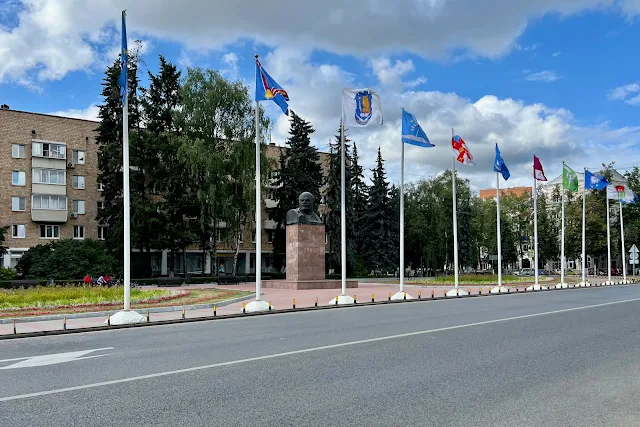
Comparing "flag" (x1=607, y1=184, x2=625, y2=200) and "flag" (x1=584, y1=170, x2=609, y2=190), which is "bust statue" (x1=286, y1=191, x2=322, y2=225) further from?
"flag" (x1=607, y1=184, x2=625, y2=200)

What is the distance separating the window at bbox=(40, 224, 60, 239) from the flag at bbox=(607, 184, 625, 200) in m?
48.3

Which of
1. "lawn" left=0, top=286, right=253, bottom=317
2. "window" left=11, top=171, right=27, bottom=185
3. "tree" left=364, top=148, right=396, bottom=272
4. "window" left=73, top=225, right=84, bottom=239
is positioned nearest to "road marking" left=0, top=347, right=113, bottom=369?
"lawn" left=0, top=286, right=253, bottom=317

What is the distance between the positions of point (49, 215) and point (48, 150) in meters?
6.12

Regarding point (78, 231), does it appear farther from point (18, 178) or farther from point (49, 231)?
point (18, 178)

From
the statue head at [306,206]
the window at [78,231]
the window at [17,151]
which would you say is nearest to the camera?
the statue head at [306,206]

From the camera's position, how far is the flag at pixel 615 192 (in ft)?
146

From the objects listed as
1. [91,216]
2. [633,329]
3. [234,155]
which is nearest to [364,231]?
[234,155]

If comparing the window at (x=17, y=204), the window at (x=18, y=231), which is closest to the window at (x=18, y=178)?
the window at (x=17, y=204)

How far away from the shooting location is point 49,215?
52.6 metres

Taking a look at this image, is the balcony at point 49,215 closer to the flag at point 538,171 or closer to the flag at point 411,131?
the flag at point 411,131

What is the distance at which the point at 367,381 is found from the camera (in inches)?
311

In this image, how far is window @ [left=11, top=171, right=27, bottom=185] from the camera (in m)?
52.2

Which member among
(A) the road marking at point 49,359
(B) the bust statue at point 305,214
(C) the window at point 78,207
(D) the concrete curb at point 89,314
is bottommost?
(D) the concrete curb at point 89,314

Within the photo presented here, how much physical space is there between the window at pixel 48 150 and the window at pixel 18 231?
21.7 feet
